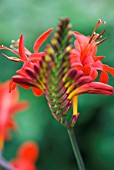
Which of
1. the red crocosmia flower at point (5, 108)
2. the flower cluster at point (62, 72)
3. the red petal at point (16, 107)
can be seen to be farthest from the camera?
the red petal at point (16, 107)

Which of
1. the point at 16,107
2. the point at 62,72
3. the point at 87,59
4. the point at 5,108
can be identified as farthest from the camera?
the point at 16,107

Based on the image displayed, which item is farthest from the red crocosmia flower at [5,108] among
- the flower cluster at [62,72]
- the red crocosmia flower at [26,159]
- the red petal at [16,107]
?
the flower cluster at [62,72]

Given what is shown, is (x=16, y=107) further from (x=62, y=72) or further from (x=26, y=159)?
(x=62, y=72)

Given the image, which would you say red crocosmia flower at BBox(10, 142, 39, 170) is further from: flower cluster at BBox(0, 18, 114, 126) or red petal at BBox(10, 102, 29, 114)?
flower cluster at BBox(0, 18, 114, 126)

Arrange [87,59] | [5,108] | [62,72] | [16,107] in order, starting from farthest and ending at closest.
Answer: [16,107] < [5,108] < [87,59] < [62,72]

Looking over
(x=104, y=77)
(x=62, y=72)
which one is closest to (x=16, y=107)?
(x=104, y=77)

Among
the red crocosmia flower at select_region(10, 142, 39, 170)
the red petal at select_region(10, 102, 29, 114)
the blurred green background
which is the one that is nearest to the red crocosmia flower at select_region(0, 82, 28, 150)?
the red petal at select_region(10, 102, 29, 114)

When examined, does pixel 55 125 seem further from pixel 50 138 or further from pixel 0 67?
pixel 0 67

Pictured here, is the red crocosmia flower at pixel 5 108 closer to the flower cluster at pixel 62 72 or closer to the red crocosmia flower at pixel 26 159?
the red crocosmia flower at pixel 26 159
